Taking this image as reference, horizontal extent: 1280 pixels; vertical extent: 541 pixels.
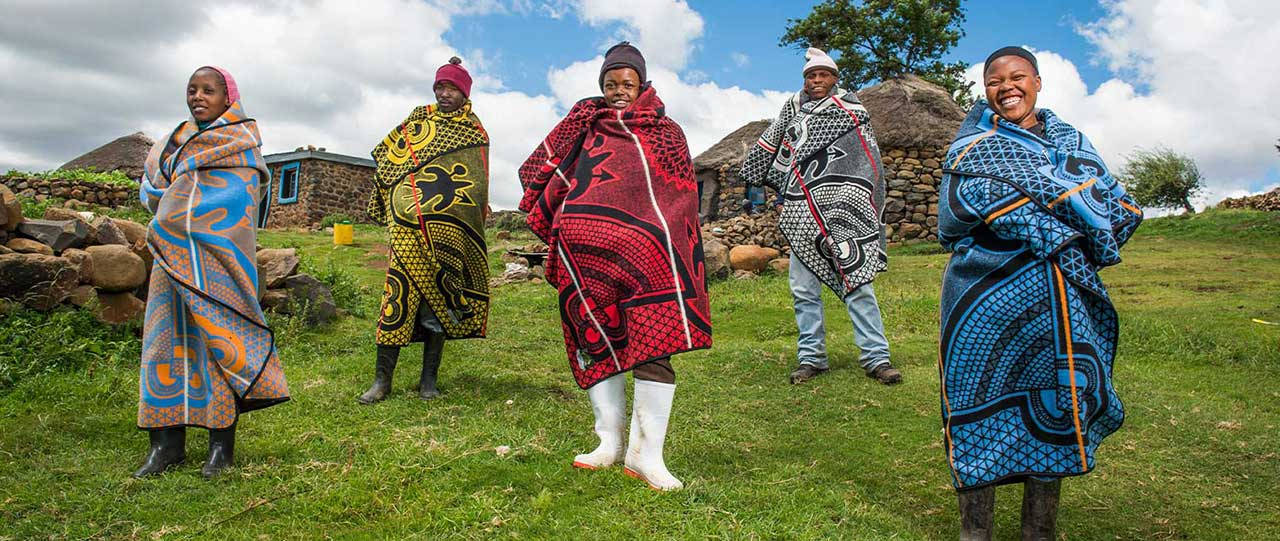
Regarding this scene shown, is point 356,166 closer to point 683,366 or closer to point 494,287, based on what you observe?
point 494,287

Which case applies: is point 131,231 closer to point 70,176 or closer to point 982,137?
point 982,137

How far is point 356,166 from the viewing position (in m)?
24.6

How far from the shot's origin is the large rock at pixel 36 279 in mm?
5625

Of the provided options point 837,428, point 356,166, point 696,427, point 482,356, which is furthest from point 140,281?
point 356,166

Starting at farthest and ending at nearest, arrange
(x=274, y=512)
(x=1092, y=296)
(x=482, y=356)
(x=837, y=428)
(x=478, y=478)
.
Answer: (x=482, y=356), (x=837, y=428), (x=478, y=478), (x=274, y=512), (x=1092, y=296)

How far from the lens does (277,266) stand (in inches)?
295

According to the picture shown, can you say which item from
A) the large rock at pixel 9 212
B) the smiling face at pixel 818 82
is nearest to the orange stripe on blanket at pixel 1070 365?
the smiling face at pixel 818 82

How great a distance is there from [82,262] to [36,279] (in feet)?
1.09

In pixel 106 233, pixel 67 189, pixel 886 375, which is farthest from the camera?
pixel 67 189

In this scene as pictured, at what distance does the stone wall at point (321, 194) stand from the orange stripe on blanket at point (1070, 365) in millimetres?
22826

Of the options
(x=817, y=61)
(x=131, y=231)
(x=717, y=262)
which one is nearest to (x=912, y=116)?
(x=717, y=262)

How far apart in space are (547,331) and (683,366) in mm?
2034

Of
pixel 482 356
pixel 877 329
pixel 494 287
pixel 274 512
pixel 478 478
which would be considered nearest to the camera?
pixel 274 512

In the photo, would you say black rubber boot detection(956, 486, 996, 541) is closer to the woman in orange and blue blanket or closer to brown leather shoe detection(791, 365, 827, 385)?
brown leather shoe detection(791, 365, 827, 385)
